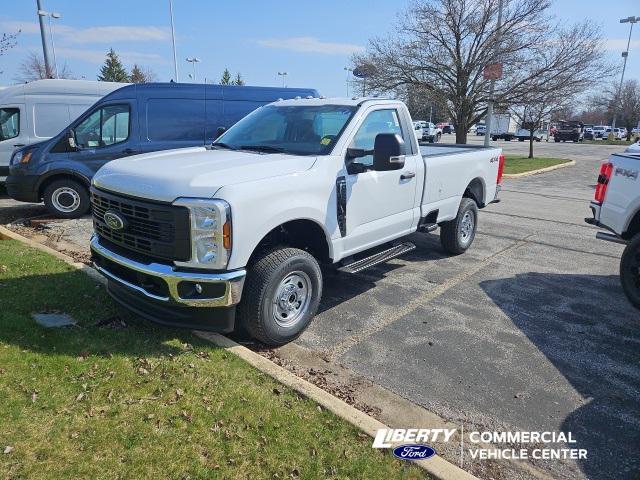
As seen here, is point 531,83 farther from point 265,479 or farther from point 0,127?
point 265,479

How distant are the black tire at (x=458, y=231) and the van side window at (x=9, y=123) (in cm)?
1003

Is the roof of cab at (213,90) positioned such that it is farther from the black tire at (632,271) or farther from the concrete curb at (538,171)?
the concrete curb at (538,171)

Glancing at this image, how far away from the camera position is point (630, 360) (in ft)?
13.4

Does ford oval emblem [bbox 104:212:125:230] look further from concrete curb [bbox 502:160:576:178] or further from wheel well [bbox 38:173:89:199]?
concrete curb [bbox 502:160:576:178]

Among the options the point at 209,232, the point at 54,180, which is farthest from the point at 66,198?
the point at 209,232

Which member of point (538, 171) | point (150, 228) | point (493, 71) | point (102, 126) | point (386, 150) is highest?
point (493, 71)

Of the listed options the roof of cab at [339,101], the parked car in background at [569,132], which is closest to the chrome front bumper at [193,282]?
the roof of cab at [339,101]

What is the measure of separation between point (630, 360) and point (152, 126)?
27.4 ft

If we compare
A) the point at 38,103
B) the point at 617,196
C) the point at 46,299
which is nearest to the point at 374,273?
the point at 617,196

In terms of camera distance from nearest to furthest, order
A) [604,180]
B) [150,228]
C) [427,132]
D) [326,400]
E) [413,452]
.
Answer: [413,452] < [326,400] < [150,228] < [604,180] < [427,132]

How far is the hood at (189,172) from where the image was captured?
3.50m

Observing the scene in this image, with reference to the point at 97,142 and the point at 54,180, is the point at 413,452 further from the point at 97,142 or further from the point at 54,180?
the point at 54,180

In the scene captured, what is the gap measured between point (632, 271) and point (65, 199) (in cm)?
898

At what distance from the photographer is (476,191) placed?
7.26 meters
